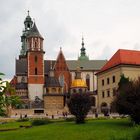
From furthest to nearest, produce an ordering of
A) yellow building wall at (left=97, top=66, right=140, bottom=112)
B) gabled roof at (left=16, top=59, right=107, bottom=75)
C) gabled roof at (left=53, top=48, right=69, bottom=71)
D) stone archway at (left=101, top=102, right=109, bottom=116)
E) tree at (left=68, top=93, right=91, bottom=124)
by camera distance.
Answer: gabled roof at (left=53, top=48, right=69, bottom=71), gabled roof at (left=16, top=59, right=107, bottom=75), yellow building wall at (left=97, top=66, right=140, bottom=112), stone archway at (left=101, top=102, right=109, bottom=116), tree at (left=68, top=93, right=91, bottom=124)

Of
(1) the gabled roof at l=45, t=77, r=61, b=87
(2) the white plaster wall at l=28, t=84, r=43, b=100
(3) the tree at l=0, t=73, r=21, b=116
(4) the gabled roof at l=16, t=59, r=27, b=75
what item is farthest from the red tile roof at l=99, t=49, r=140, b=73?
(3) the tree at l=0, t=73, r=21, b=116

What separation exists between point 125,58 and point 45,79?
111 ft

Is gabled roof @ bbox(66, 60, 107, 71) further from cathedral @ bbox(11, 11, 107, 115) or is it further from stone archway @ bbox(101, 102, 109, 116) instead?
stone archway @ bbox(101, 102, 109, 116)

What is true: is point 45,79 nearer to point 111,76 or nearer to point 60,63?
point 60,63

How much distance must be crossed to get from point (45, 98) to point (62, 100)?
4628 millimetres

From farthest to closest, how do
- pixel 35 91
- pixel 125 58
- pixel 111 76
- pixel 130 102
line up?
pixel 35 91 → pixel 111 76 → pixel 125 58 → pixel 130 102

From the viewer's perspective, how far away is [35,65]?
334 feet

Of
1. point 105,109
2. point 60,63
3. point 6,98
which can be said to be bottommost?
point 6,98

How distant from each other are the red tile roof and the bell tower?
86.8 feet

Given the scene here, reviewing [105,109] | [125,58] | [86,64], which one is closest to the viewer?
[105,109]

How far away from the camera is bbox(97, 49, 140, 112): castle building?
73.8 m

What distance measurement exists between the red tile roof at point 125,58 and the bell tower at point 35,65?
2644 cm

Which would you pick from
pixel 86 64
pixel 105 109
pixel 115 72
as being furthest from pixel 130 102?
pixel 86 64

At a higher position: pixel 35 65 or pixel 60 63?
pixel 60 63
